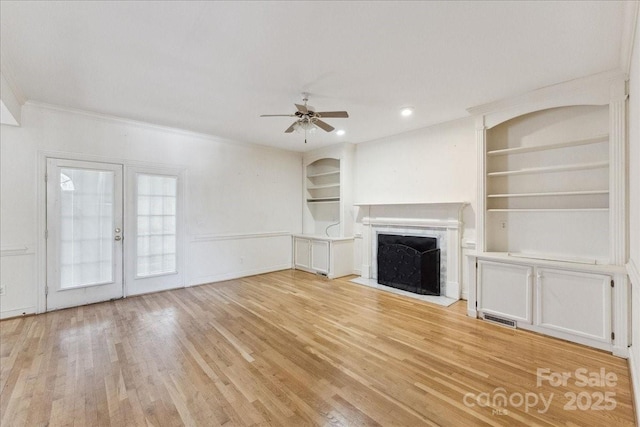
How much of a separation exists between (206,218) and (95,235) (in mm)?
1659

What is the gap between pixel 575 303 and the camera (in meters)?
2.88

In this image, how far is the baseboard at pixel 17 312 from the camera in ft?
11.5

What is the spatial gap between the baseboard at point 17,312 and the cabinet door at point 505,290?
5843 mm

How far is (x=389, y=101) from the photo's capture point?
3.61 meters

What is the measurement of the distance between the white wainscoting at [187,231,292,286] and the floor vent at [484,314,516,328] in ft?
13.7

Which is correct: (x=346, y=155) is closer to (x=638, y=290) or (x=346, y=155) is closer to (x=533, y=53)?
(x=533, y=53)

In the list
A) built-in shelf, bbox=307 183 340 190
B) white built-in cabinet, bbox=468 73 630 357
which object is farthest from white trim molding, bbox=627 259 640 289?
built-in shelf, bbox=307 183 340 190

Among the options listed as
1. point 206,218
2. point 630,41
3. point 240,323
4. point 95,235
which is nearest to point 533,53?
point 630,41

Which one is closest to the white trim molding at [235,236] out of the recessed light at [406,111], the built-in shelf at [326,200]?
the built-in shelf at [326,200]

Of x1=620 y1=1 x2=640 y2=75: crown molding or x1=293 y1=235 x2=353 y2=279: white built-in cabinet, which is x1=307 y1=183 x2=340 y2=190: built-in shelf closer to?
x1=293 y1=235 x2=353 y2=279: white built-in cabinet

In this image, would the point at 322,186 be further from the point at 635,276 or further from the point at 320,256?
the point at 635,276

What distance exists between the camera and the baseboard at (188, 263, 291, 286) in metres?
5.15

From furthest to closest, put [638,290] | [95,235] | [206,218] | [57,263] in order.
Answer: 1. [206,218]
2. [95,235]
3. [57,263]
4. [638,290]

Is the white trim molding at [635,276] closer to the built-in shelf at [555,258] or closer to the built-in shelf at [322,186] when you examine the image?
the built-in shelf at [555,258]
